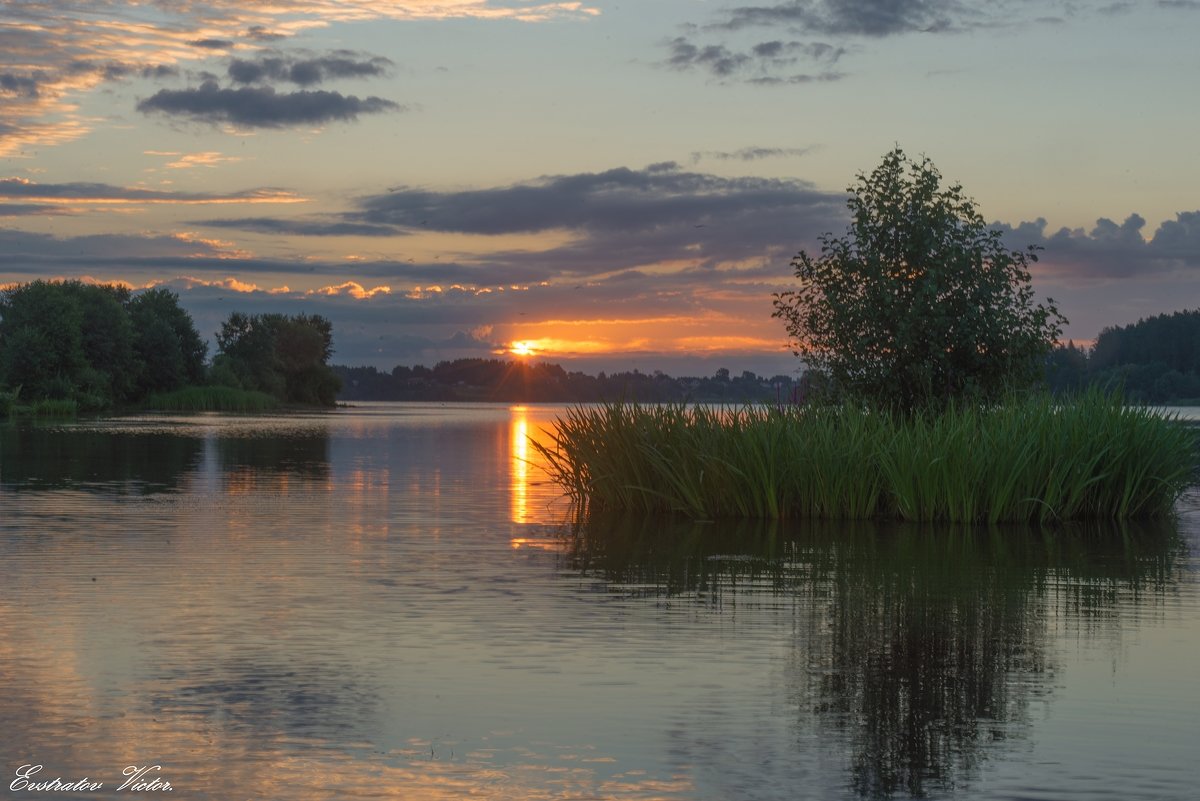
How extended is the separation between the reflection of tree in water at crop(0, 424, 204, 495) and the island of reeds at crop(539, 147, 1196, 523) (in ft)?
34.2

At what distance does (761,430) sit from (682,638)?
12768 mm

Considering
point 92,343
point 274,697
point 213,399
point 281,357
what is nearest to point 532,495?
point 274,697

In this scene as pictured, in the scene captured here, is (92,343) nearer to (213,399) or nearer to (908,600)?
(213,399)

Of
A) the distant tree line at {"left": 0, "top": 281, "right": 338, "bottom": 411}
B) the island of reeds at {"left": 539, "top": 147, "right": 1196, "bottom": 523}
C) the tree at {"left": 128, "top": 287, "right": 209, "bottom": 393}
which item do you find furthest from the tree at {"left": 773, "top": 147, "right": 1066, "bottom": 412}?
the tree at {"left": 128, "top": 287, "right": 209, "bottom": 393}

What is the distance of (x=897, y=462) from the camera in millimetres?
24859

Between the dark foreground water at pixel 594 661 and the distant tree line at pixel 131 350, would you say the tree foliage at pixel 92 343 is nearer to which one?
the distant tree line at pixel 131 350

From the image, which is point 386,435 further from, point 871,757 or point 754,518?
point 871,757

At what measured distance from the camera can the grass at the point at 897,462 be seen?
80.7 ft

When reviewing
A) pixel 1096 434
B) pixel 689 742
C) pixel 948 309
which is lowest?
pixel 689 742

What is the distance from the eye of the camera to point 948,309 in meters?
30.5

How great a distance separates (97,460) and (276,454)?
758 centimetres

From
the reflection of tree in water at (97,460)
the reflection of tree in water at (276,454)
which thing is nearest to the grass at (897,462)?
the reflection of tree in water at (97,460)

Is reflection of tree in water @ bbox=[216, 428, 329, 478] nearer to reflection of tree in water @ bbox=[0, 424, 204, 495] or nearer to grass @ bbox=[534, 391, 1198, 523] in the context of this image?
reflection of tree in water @ bbox=[0, 424, 204, 495]

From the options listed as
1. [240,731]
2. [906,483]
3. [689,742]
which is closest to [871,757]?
[689,742]
